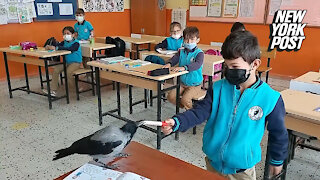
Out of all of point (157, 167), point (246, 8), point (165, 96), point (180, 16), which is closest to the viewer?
point (157, 167)

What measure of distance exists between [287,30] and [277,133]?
457 cm

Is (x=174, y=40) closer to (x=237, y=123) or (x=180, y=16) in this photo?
(x=180, y=16)

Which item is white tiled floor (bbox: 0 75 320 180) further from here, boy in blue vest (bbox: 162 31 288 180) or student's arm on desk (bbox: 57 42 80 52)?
boy in blue vest (bbox: 162 31 288 180)

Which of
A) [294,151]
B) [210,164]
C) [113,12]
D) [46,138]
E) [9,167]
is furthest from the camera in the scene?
[113,12]

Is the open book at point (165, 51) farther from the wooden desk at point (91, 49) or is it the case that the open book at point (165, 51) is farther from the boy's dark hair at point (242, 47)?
the boy's dark hair at point (242, 47)

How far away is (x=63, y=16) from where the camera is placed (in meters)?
5.75

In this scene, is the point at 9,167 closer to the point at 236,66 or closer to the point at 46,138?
the point at 46,138

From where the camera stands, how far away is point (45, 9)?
5422mm

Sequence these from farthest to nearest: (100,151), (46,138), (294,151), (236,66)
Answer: (46,138) → (294,151) → (236,66) → (100,151)

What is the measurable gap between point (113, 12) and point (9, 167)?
4.93 metres

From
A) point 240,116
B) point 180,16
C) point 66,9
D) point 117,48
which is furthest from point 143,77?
point 180,16

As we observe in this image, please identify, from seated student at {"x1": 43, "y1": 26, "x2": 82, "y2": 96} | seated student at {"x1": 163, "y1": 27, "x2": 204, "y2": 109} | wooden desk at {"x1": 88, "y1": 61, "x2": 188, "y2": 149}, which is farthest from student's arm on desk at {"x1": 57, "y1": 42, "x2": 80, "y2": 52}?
seated student at {"x1": 163, "y1": 27, "x2": 204, "y2": 109}

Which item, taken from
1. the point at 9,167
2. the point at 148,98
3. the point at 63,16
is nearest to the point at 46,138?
the point at 9,167

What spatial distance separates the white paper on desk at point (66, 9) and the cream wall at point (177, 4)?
2.27 metres
